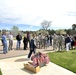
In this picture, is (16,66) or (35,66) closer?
(35,66)

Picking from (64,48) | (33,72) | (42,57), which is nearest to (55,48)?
(64,48)

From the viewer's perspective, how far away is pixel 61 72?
9773 mm

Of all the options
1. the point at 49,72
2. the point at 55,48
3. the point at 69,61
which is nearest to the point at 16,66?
the point at 49,72

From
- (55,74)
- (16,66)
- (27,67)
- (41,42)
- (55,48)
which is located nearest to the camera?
(55,74)

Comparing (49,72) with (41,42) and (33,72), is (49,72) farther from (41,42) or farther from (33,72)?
(41,42)

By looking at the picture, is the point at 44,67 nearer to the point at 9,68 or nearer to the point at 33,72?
the point at 33,72

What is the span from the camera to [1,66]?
10.9 metres

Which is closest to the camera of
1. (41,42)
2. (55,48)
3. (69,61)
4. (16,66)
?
(16,66)

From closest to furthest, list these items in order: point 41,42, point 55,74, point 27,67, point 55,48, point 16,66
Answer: point 55,74 < point 27,67 < point 16,66 < point 55,48 < point 41,42

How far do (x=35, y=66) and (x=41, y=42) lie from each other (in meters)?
9.97

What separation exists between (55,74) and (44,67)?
132 centimetres

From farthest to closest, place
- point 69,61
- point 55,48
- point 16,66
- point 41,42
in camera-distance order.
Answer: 1. point 41,42
2. point 55,48
3. point 69,61
4. point 16,66

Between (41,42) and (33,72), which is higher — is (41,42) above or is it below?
above

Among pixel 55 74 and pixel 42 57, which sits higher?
pixel 42 57
